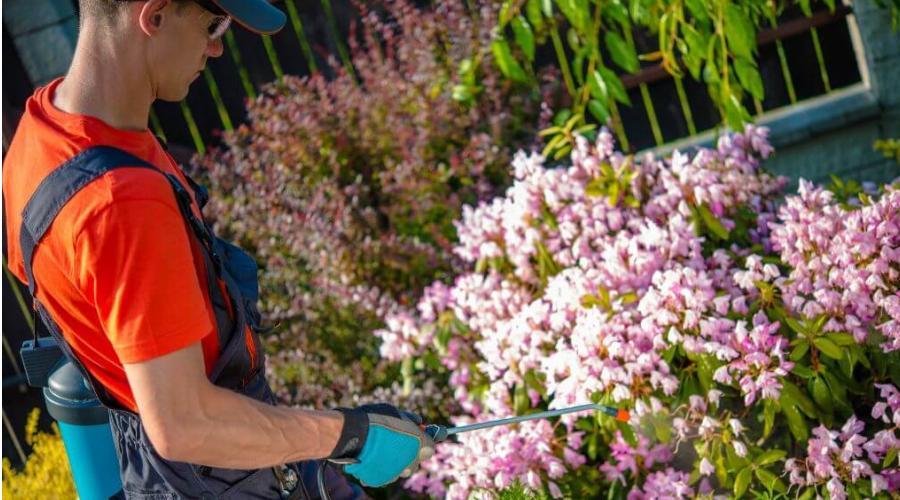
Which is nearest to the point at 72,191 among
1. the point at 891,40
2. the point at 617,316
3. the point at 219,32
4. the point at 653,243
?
the point at 219,32

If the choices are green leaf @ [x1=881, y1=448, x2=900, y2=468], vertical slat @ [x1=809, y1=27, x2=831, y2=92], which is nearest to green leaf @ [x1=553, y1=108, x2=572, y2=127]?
vertical slat @ [x1=809, y1=27, x2=831, y2=92]

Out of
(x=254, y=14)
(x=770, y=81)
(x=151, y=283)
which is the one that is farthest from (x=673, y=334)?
(x=770, y=81)

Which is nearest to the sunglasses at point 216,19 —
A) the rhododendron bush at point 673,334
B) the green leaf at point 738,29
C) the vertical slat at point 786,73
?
the rhododendron bush at point 673,334

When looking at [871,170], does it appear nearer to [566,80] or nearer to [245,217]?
[566,80]

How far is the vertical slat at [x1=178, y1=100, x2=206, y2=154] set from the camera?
567cm

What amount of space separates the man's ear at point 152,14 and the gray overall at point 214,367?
0.22 m

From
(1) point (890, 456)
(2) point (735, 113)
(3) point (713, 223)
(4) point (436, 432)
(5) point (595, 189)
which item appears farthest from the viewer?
(2) point (735, 113)

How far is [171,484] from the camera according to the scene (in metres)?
2.12

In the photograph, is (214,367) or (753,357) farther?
(753,357)

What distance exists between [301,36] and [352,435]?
3.85m

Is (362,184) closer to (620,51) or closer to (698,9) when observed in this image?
(620,51)

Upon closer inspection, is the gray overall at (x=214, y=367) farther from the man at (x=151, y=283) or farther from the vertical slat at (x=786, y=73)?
the vertical slat at (x=786, y=73)

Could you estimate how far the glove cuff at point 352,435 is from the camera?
6.95 ft

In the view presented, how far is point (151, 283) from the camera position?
1748mm
